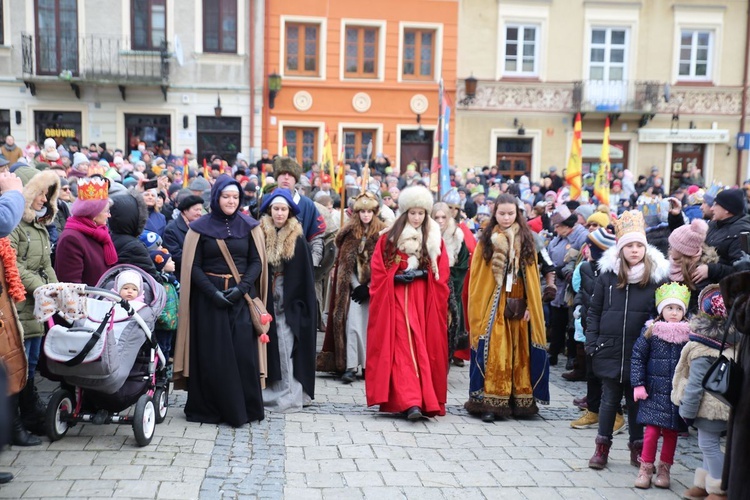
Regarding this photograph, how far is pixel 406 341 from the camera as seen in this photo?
7145 mm

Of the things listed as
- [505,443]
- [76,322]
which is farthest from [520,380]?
[76,322]

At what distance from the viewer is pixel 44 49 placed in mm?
22359

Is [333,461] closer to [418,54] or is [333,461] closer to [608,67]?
[418,54]

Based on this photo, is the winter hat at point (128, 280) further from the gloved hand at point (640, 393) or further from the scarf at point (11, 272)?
the gloved hand at point (640, 393)

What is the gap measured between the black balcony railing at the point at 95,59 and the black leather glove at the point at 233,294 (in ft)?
56.8

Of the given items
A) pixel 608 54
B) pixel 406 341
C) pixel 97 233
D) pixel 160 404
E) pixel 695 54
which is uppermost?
pixel 695 54

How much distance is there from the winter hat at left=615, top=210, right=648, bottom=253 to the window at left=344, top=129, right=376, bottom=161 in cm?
A: 1831

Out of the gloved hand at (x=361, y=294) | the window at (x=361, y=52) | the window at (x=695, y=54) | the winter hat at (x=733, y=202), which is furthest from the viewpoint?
the window at (x=695, y=54)

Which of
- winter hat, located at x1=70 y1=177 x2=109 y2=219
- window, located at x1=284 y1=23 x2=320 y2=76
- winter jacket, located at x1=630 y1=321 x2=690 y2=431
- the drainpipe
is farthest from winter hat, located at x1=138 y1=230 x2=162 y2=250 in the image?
the drainpipe

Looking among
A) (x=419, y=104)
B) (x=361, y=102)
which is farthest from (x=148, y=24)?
(x=419, y=104)

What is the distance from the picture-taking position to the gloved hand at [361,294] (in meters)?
8.17

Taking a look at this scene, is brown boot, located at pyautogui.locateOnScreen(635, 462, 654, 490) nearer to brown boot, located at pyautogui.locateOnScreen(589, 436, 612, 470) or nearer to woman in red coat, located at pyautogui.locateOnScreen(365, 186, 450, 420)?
brown boot, located at pyautogui.locateOnScreen(589, 436, 612, 470)

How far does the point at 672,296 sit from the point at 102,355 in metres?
3.78

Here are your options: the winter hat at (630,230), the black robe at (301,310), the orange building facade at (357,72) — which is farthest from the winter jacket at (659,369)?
the orange building facade at (357,72)
